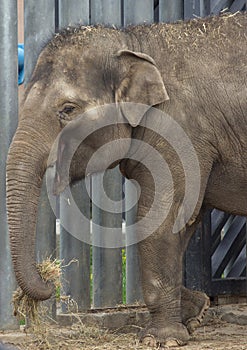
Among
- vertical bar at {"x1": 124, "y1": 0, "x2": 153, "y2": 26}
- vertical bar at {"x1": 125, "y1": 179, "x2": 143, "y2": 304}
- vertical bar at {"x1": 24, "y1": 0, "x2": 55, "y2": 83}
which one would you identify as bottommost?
vertical bar at {"x1": 125, "y1": 179, "x2": 143, "y2": 304}

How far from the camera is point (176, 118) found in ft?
18.5

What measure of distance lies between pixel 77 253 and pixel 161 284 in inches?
35.2

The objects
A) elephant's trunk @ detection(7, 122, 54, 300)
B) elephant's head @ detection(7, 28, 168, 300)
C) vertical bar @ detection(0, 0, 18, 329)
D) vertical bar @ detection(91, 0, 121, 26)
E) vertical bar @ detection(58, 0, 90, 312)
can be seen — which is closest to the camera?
elephant's trunk @ detection(7, 122, 54, 300)

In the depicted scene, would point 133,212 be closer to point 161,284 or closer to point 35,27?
point 161,284

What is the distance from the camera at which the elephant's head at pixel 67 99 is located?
5.25 m

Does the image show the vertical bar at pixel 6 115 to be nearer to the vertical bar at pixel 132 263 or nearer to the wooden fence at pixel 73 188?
the wooden fence at pixel 73 188

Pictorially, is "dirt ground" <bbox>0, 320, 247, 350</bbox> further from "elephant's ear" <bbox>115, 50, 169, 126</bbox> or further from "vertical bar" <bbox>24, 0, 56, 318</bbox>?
"elephant's ear" <bbox>115, 50, 169, 126</bbox>

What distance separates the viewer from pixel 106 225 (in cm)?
661

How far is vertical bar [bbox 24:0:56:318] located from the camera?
242 inches

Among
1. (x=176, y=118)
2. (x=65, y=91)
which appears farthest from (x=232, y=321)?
(x=65, y=91)

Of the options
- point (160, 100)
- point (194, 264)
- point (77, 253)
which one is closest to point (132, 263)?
point (194, 264)

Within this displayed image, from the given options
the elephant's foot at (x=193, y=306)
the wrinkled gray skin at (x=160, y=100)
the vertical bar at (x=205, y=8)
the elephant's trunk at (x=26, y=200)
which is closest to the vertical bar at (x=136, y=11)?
the vertical bar at (x=205, y=8)

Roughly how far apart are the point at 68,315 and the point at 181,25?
1.87 metres

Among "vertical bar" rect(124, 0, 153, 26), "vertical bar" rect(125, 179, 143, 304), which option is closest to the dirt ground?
"vertical bar" rect(125, 179, 143, 304)
